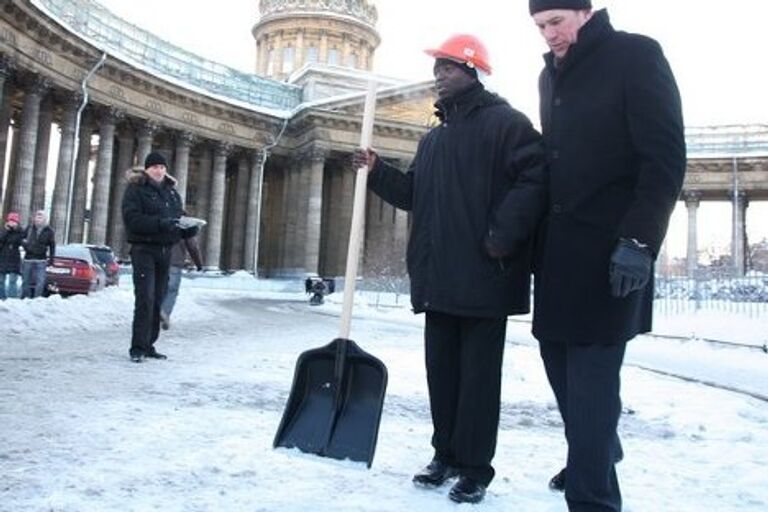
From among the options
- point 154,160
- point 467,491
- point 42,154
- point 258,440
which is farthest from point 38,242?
point 42,154

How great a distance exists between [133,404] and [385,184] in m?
2.47

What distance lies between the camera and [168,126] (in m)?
41.0

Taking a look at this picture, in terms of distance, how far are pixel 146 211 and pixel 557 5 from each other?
5.98 metres

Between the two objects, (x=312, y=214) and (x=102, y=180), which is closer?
(x=102, y=180)

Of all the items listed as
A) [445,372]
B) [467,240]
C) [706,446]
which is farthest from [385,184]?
[706,446]

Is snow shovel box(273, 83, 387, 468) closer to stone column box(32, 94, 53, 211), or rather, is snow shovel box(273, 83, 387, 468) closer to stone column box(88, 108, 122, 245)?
stone column box(32, 94, 53, 211)

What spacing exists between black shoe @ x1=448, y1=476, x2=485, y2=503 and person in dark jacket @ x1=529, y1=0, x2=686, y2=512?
0.51 meters

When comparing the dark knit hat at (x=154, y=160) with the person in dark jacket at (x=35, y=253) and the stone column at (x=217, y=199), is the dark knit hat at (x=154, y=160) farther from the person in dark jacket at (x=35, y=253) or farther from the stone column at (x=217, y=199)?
the stone column at (x=217, y=199)

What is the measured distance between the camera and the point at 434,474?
3668 millimetres

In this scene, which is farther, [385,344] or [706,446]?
[385,344]

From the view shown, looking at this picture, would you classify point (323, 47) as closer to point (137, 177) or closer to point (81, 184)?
point (81, 184)

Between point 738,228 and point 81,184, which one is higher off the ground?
point 738,228

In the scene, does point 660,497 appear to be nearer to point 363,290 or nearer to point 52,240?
point 52,240

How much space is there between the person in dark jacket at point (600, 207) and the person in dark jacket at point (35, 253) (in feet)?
47.7
